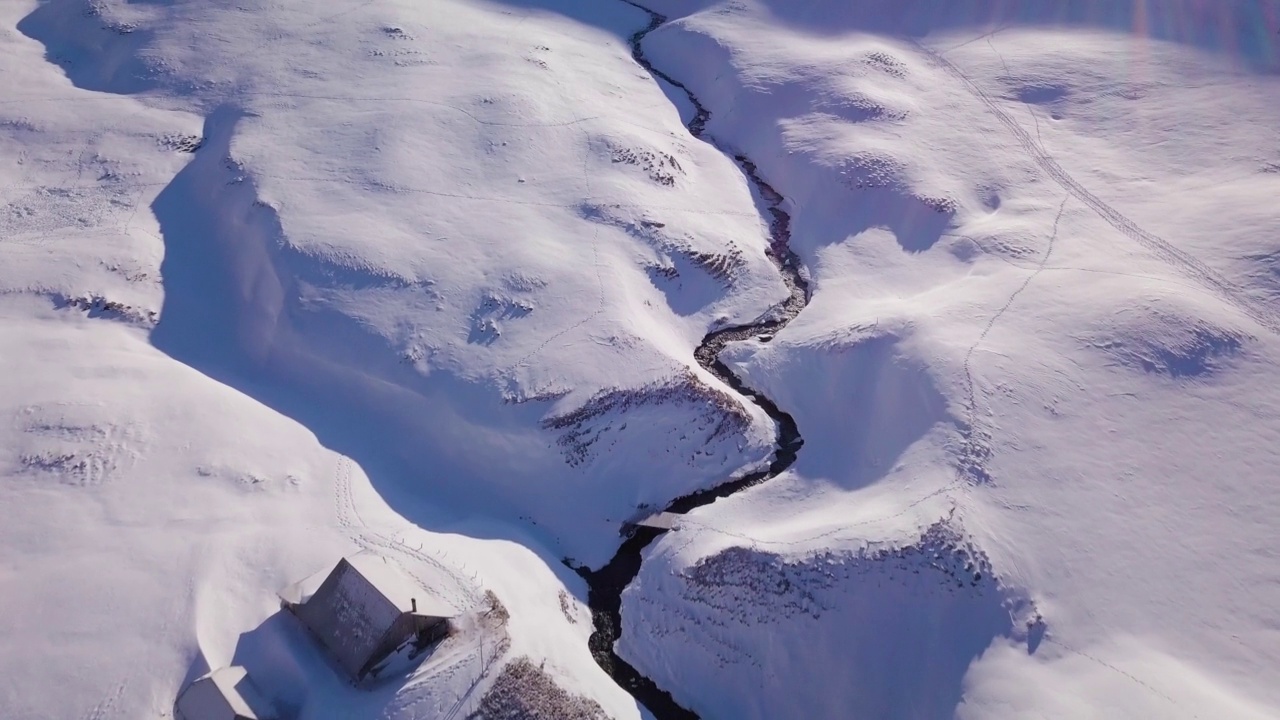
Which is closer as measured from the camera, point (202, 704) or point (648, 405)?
point (202, 704)

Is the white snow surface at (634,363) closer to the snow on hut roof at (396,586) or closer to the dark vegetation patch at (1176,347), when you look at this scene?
the dark vegetation patch at (1176,347)

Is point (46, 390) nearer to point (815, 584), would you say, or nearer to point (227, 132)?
point (227, 132)

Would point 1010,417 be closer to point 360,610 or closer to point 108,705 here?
point 360,610

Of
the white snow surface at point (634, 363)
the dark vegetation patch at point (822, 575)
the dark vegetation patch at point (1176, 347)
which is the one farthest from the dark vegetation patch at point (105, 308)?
the dark vegetation patch at point (1176, 347)

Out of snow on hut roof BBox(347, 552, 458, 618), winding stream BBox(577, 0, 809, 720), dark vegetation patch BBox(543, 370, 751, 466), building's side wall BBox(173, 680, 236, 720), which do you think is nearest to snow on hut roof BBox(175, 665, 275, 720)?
building's side wall BBox(173, 680, 236, 720)

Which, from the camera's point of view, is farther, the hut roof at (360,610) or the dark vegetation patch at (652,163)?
the dark vegetation patch at (652,163)

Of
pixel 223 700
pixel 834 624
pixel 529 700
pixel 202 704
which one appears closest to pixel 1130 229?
pixel 834 624

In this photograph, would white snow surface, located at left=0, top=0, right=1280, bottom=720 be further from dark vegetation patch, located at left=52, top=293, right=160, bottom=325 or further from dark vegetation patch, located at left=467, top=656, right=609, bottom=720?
dark vegetation patch, located at left=467, top=656, right=609, bottom=720
